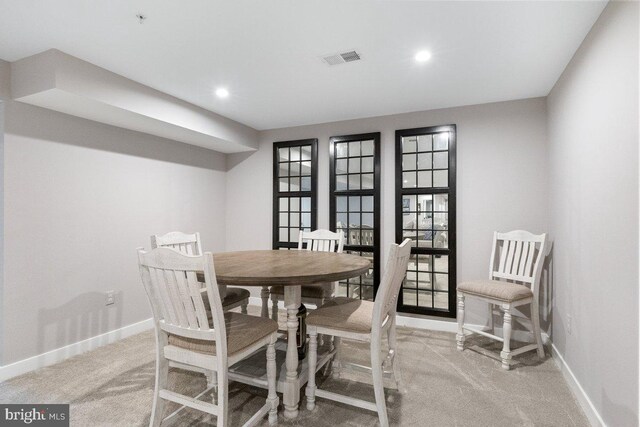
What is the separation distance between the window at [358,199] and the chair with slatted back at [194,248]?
1564 millimetres

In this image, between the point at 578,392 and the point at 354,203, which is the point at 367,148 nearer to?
the point at 354,203

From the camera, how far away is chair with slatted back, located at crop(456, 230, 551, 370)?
2721mm

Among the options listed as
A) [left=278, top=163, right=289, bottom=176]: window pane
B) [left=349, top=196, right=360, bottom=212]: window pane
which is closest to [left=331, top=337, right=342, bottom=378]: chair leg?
[left=349, top=196, right=360, bottom=212]: window pane

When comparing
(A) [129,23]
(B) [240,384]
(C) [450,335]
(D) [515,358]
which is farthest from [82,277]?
(D) [515,358]

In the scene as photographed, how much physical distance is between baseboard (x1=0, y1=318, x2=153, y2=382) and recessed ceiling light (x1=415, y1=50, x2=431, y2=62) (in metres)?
3.68

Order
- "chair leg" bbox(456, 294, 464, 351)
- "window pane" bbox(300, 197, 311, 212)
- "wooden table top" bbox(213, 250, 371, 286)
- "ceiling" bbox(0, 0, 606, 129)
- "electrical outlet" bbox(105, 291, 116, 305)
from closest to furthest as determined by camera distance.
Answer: "wooden table top" bbox(213, 250, 371, 286), "ceiling" bbox(0, 0, 606, 129), "chair leg" bbox(456, 294, 464, 351), "electrical outlet" bbox(105, 291, 116, 305), "window pane" bbox(300, 197, 311, 212)

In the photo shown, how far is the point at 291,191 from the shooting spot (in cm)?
441

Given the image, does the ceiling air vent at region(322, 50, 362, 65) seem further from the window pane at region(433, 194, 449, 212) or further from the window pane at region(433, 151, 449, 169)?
the window pane at region(433, 194, 449, 212)

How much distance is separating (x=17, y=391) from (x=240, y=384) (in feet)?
5.01

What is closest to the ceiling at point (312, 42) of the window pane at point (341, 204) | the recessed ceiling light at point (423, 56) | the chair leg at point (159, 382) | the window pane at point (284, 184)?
the recessed ceiling light at point (423, 56)

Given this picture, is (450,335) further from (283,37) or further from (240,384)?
(283,37)

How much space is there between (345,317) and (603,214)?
5.24ft

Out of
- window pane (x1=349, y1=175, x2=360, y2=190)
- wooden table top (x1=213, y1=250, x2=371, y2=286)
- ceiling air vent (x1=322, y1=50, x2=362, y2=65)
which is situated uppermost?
ceiling air vent (x1=322, y1=50, x2=362, y2=65)

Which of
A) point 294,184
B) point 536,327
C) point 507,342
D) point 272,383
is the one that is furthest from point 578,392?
point 294,184
